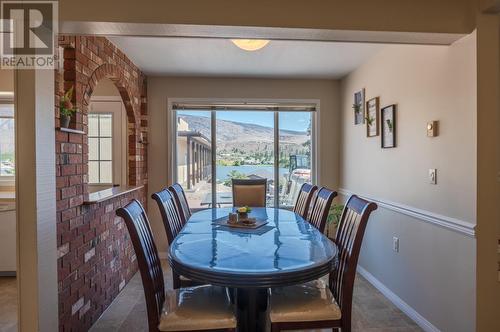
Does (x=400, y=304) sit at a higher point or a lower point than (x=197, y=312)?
lower

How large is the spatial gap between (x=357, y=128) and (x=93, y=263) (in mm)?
2984

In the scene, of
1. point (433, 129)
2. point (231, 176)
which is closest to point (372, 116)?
point (433, 129)

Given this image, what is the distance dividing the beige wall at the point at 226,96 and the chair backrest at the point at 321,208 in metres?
1.55

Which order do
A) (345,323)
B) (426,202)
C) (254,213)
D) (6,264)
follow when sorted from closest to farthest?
(345,323), (426,202), (254,213), (6,264)

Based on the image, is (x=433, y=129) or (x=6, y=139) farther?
(x=6, y=139)

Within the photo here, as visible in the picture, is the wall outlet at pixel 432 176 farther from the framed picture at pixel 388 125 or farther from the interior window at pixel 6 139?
the interior window at pixel 6 139

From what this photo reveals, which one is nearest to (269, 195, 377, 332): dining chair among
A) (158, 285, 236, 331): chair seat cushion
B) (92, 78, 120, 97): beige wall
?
(158, 285, 236, 331): chair seat cushion

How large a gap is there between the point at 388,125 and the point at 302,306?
76.7 inches

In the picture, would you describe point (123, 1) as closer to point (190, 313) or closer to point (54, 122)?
point (54, 122)

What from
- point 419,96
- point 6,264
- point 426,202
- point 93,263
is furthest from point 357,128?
point 6,264

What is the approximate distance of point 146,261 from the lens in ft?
5.09

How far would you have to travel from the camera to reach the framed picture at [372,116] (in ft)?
10.3

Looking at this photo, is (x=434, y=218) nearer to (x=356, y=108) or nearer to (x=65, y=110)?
(x=356, y=108)

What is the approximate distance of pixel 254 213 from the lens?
9.70ft
